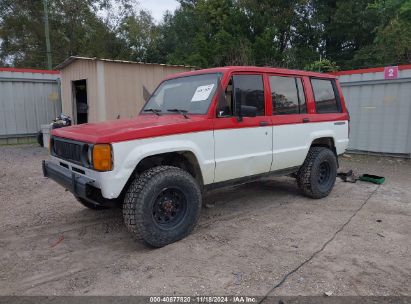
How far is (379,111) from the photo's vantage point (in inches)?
370

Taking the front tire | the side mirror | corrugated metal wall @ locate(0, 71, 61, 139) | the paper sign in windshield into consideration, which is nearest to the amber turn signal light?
the front tire

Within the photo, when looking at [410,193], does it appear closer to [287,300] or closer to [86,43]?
[287,300]

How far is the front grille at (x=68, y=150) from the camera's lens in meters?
3.66

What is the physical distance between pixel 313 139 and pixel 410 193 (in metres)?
2.30

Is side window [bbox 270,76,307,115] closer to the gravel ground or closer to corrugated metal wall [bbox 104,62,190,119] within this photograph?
the gravel ground

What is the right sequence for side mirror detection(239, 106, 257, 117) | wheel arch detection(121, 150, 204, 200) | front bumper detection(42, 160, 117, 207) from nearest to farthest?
1. front bumper detection(42, 160, 117, 207)
2. wheel arch detection(121, 150, 204, 200)
3. side mirror detection(239, 106, 257, 117)

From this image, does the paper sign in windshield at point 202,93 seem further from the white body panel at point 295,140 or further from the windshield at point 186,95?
the white body panel at point 295,140

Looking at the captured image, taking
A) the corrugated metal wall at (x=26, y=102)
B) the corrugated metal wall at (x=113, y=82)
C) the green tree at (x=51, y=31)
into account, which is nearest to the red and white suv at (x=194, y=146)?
the corrugated metal wall at (x=113, y=82)

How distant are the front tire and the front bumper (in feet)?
0.97

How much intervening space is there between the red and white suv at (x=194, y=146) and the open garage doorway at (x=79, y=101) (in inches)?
298

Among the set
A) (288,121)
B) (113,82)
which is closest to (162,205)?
(288,121)

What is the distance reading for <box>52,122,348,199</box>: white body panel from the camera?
3.40m

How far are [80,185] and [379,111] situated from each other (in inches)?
341

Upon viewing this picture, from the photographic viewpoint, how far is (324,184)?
574 cm
